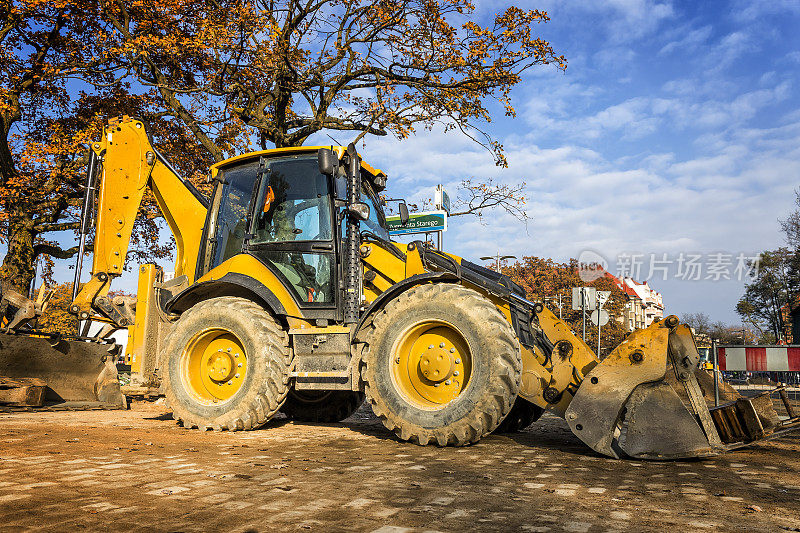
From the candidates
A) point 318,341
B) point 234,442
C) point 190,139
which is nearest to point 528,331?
point 318,341

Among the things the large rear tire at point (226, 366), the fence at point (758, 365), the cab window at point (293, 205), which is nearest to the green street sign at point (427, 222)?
the cab window at point (293, 205)

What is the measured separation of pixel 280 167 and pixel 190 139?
11.2 metres

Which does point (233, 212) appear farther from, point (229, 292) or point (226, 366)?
point (226, 366)

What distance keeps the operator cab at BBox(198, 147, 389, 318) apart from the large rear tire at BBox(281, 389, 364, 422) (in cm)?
199

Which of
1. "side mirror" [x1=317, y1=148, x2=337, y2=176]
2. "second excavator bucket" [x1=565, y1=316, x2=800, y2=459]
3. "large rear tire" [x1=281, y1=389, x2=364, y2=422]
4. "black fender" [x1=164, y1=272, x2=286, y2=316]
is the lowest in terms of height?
"large rear tire" [x1=281, y1=389, x2=364, y2=422]

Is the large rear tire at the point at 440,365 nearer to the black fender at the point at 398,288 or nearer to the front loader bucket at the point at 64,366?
the black fender at the point at 398,288

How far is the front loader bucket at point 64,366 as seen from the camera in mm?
8477

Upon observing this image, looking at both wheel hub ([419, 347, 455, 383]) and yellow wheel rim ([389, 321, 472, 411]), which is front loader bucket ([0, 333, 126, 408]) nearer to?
yellow wheel rim ([389, 321, 472, 411])

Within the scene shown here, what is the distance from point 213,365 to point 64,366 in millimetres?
3455

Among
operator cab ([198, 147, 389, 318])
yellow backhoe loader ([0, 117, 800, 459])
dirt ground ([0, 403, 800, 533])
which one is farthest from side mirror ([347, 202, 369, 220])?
dirt ground ([0, 403, 800, 533])

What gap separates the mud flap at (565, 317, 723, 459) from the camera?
4840 millimetres

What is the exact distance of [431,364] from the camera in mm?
5820

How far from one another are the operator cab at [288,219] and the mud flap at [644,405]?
2957 mm

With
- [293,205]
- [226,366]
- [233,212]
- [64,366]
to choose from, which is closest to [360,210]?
[293,205]
